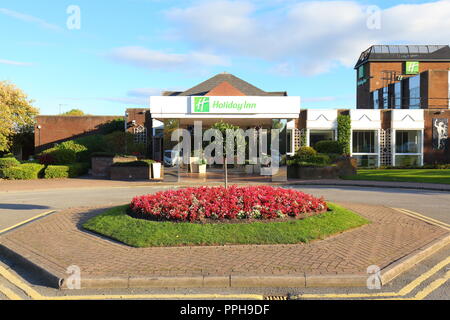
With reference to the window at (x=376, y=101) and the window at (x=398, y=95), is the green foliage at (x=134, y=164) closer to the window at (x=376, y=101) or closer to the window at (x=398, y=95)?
the window at (x=398, y=95)

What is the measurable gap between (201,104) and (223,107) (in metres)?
1.33

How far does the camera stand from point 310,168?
23.1 meters

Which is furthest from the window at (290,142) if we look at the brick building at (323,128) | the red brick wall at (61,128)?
the red brick wall at (61,128)

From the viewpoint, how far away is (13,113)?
34312mm

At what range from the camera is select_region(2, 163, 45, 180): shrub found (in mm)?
23328

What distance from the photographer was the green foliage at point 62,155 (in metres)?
27.0

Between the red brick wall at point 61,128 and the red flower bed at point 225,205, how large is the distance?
3091 cm

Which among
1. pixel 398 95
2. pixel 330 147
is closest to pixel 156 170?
pixel 330 147

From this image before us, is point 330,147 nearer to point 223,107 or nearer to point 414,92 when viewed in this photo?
point 223,107

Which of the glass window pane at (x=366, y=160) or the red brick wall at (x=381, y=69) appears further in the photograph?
the red brick wall at (x=381, y=69)

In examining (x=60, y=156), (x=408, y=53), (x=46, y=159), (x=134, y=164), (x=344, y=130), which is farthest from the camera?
(x=408, y=53)

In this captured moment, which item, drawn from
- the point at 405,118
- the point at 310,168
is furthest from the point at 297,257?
the point at 405,118

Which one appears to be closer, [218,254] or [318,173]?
[218,254]
